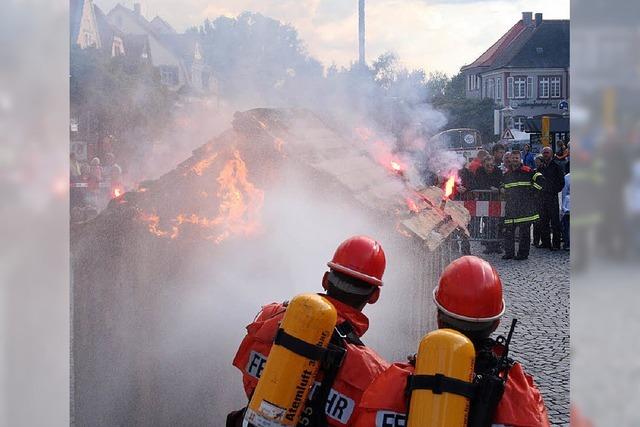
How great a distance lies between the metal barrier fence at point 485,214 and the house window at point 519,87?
0.51 metres

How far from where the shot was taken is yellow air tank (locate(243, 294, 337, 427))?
2.55m

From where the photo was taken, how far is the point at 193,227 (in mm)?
4434

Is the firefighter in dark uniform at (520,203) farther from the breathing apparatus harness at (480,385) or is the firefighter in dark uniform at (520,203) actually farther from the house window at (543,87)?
the breathing apparatus harness at (480,385)

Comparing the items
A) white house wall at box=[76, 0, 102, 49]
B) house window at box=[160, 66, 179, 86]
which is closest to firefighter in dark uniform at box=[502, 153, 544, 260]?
house window at box=[160, 66, 179, 86]

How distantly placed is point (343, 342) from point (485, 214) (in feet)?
6.10

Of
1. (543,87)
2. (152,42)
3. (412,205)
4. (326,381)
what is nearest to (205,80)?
(152,42)

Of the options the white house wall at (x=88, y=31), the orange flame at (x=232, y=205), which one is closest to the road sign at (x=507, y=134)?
the orange flame at (x=232, y=205)

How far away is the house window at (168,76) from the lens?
4.40m

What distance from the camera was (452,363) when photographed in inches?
85.0

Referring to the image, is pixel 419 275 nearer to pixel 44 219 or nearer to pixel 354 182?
pixel 354 182

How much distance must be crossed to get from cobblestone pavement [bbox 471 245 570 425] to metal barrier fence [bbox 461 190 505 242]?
0.32 ft

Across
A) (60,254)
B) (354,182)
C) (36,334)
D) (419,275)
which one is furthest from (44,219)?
(419,275)

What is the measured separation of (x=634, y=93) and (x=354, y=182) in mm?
1770

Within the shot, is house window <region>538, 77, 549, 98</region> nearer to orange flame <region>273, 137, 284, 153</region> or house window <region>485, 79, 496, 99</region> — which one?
house window <region>485, 79, 496, 99</region>
